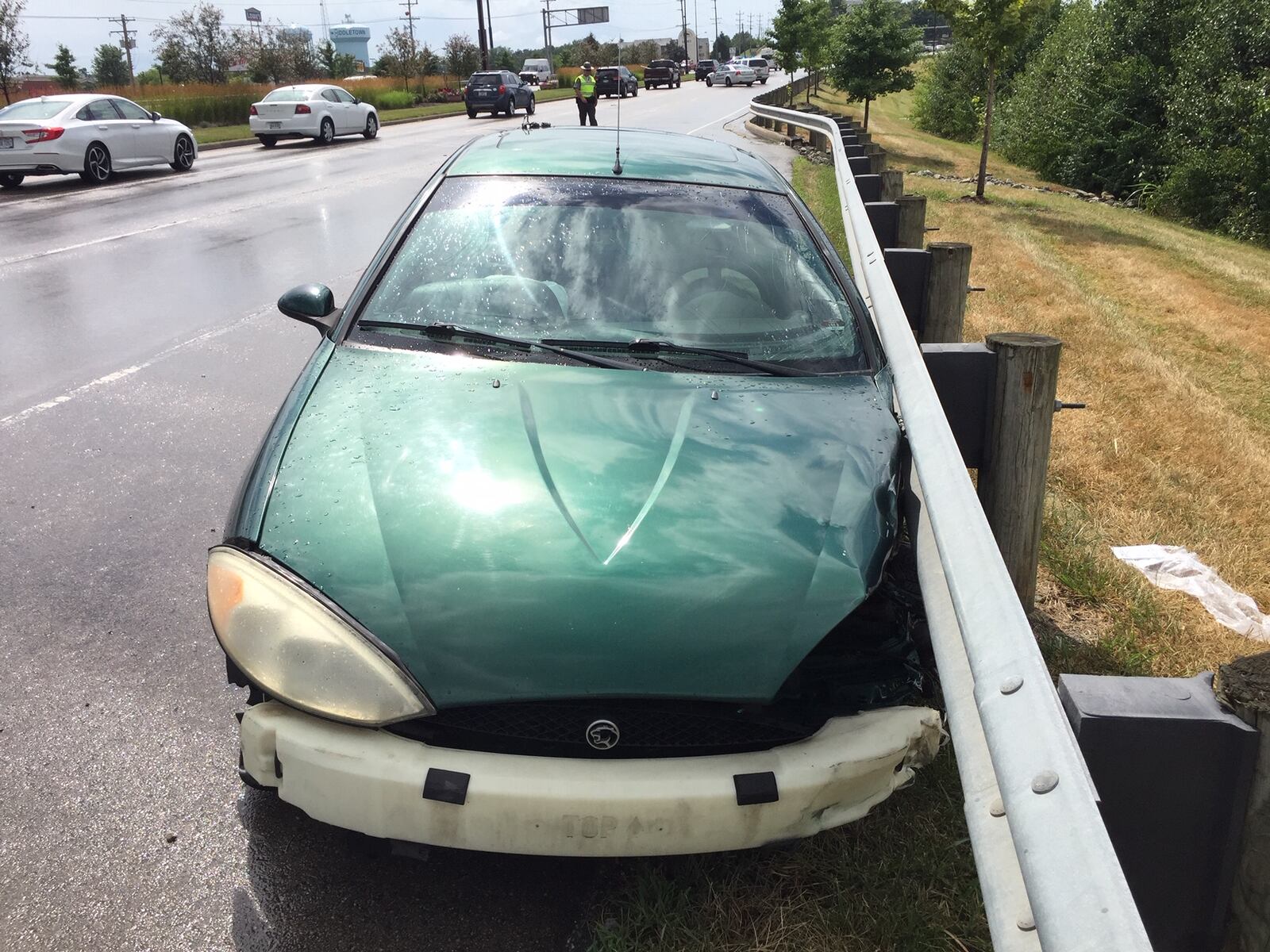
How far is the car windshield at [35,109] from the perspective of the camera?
17438mm

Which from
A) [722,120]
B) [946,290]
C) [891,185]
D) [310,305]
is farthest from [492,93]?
[310,305]

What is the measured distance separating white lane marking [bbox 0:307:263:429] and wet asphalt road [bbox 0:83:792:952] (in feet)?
0.09

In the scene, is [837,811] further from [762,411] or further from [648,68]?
[648,68]

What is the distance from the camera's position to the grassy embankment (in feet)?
8.13

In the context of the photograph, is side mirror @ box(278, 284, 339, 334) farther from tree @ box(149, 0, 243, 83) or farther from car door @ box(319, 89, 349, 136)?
tree @ box(149, 0, 243, 83)

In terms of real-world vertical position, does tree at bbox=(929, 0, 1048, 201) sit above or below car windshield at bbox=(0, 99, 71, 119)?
above

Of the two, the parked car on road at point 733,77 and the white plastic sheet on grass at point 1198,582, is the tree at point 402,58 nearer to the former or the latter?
the parked car on road at point 733,77

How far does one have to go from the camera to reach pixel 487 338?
11.3ft

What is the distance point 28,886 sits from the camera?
8.54ft

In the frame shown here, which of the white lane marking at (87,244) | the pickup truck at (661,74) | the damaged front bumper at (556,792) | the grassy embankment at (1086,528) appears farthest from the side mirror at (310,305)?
the pickup truck at (661,74)

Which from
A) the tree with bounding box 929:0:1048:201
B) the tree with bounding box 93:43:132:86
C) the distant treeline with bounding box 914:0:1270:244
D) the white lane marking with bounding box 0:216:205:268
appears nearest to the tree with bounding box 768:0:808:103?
the distant treeline with bounding box 914:0:1270:244

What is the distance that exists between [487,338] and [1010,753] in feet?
7.92

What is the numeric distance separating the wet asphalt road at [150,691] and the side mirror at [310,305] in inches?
43.8

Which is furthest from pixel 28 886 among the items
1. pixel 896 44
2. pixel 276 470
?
pixel 896 44
